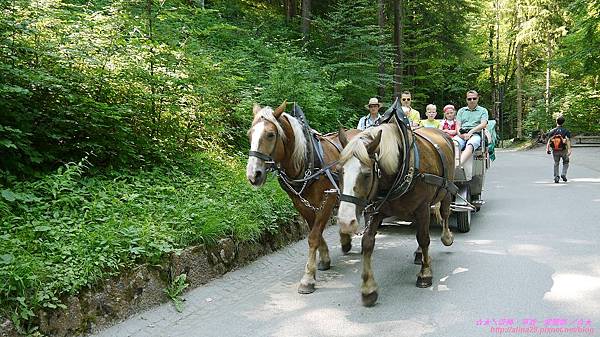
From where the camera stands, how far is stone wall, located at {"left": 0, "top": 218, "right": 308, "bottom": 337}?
3.91 meters

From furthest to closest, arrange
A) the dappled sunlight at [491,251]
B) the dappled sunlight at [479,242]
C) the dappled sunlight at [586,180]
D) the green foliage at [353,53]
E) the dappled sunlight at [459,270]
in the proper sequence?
the green foliage at [353,53] → the dappled sunlight at [586,180] → the dappled sunlight at [479,242] → the dappled sunlight at [491,251] → the dappled sunlight at [459,270]

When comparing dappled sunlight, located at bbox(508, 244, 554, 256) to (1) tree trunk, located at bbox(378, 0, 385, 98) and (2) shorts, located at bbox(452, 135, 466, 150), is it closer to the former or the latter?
(2) shorts, located at bbox(452, 135, 466, 150)

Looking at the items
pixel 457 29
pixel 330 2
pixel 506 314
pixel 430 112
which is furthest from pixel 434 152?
pixel 457 29

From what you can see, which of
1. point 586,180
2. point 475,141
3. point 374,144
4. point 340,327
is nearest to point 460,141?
point 475,141

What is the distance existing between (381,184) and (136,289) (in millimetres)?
2602

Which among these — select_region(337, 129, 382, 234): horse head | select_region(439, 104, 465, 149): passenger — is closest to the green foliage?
select_region(439, 104, 465, 149): passenger

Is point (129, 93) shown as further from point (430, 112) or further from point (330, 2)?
point (330, 2)

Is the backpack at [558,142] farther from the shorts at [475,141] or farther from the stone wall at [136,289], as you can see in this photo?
the stone wall at [136,289]

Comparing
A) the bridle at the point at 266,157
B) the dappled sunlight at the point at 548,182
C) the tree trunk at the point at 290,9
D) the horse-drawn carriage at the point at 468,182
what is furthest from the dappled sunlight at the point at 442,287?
the tree trunk at the point at 290,9

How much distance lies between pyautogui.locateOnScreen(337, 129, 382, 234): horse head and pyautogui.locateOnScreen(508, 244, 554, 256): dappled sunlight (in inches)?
122

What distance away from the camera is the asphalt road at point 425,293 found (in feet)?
14.3

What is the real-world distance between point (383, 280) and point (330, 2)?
632 inches

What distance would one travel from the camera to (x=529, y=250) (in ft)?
21.8

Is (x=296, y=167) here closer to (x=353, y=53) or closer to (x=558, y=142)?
(x=353, y=53)
